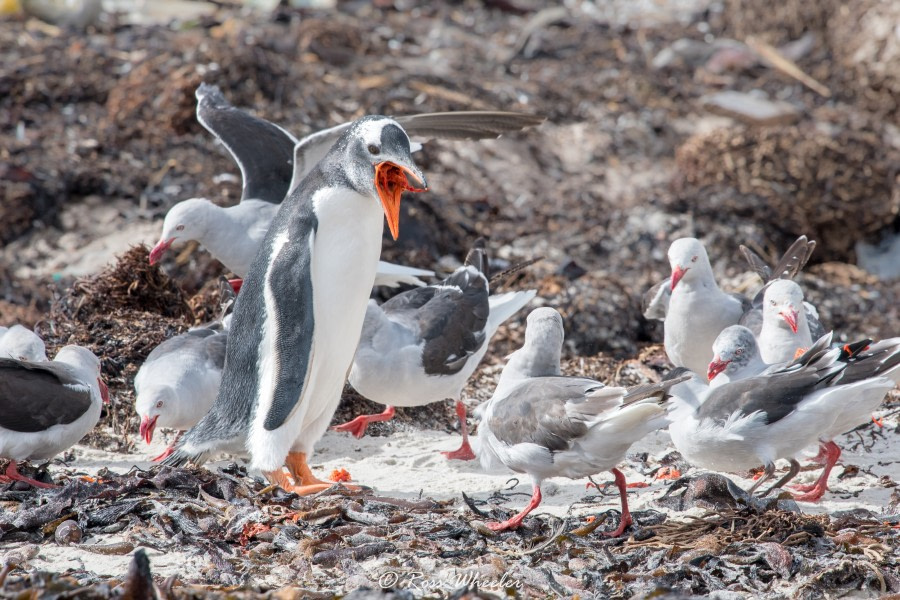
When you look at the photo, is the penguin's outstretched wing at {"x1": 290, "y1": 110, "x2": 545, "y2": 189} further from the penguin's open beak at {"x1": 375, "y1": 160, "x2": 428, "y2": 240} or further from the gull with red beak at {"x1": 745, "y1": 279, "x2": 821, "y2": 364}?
the gull with red beak at {"x1": 745, "y1": 279, "x2": 821, "y2": 364}

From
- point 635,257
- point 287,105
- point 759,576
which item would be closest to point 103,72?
point 287,105

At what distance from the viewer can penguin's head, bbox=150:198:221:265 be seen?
749cm

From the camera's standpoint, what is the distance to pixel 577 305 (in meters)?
8.70

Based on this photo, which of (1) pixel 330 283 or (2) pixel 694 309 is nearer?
(1) pixel 330 283

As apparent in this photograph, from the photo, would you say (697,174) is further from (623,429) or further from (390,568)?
(390,568)

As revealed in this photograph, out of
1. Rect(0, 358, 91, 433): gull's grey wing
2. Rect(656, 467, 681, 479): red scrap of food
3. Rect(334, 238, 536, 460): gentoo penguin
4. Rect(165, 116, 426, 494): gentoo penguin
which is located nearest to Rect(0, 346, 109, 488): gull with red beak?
Rect(0, 358, 91, 433): gull's grey wing

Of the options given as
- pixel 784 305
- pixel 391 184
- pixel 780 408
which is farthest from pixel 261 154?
pixel 780 408

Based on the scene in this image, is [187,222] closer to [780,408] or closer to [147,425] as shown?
[147,425]

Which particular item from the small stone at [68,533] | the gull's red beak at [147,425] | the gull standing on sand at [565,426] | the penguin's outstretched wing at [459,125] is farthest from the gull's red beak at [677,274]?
the small stone at [68,533]

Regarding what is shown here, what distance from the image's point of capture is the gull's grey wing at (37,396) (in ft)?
18.1

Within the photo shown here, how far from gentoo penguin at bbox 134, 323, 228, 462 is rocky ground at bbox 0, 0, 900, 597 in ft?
1.66

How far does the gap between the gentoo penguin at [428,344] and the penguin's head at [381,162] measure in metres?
1.64

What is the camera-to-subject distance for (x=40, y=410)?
557cm

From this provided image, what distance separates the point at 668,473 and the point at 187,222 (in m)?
3.92
